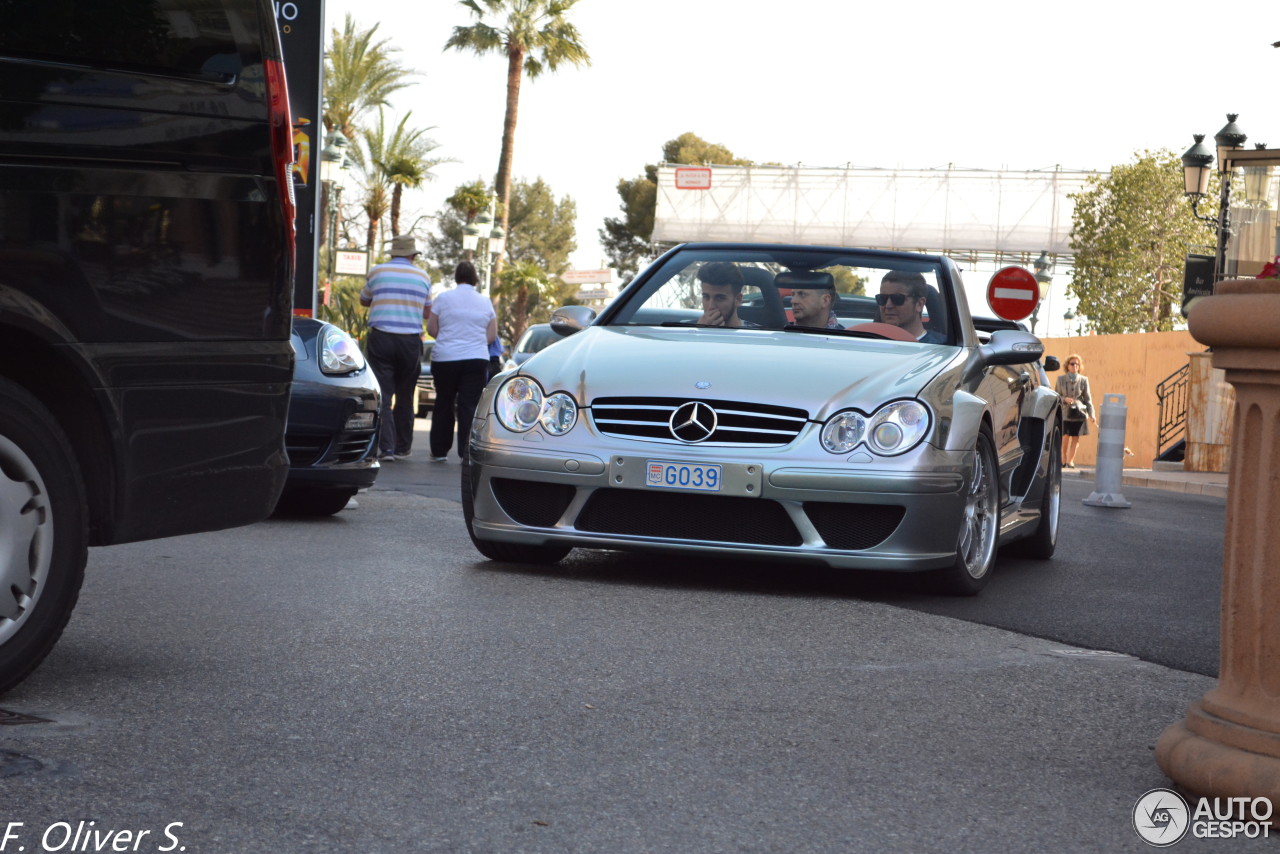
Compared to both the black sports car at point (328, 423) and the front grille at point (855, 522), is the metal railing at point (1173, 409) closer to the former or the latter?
the black sports car at point (328, 423)

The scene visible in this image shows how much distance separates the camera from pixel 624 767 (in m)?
3.37

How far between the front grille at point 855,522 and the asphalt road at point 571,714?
240 mm

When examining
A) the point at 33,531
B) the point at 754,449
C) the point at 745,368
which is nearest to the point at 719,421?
the point at 754,449

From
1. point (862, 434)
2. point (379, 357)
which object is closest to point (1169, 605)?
point (862, 434)

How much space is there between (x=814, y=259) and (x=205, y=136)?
12.4 feet

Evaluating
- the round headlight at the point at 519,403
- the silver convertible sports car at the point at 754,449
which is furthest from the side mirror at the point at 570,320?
the round headlight at the point at 519,403

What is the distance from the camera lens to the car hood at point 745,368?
6117mm

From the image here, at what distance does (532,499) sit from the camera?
6.32 meters

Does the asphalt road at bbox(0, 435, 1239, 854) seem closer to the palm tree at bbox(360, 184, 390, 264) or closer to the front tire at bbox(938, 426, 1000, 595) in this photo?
the front tire at bbox(938, 426, 1000, 595)

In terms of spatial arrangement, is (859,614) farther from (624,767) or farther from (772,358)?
(624,767)

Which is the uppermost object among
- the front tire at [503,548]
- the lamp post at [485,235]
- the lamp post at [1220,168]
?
the lamp post at [1220,168]

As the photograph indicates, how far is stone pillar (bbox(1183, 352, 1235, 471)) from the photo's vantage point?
965 inches

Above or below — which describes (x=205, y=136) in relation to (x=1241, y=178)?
below

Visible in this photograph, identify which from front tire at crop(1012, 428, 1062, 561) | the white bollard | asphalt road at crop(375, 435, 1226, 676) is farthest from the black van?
the white bollard
